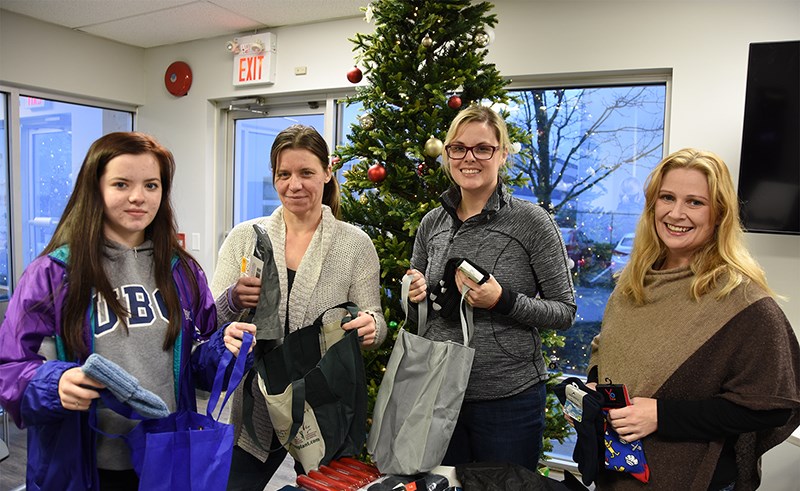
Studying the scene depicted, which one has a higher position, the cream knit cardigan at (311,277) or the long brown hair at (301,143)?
the long brown hair at (301,143)

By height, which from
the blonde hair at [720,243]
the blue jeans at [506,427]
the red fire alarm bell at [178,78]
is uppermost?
the red fire alarm bell at [178,78]

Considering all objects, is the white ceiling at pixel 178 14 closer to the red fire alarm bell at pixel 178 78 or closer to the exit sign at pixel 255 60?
the exit sign at pixel 255 60

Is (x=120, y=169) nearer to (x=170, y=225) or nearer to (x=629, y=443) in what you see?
(x=170, y=225)

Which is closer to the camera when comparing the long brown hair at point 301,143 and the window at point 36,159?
the long brown hair at point 301,143

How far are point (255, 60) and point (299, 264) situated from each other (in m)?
2.81

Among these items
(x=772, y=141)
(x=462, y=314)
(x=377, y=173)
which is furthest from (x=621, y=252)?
(x=462, y=314)

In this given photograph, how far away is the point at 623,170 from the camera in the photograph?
10.6ft

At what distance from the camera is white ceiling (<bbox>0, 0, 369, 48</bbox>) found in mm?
3400

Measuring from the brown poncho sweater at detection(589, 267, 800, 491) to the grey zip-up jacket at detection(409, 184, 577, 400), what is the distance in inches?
8.8

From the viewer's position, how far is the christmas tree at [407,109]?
238 centimetres

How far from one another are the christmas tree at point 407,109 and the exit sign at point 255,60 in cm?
161

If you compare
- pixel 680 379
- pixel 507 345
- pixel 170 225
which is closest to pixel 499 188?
pixel 507 345

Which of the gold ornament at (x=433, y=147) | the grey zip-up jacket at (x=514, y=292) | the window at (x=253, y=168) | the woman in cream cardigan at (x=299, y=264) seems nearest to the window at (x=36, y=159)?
the window at (x=253, y=168)

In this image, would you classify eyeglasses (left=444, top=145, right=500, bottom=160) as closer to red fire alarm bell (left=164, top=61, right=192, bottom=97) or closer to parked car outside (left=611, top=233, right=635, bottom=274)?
parked car outside (left=611, top=233, right=635, bottom=274)
